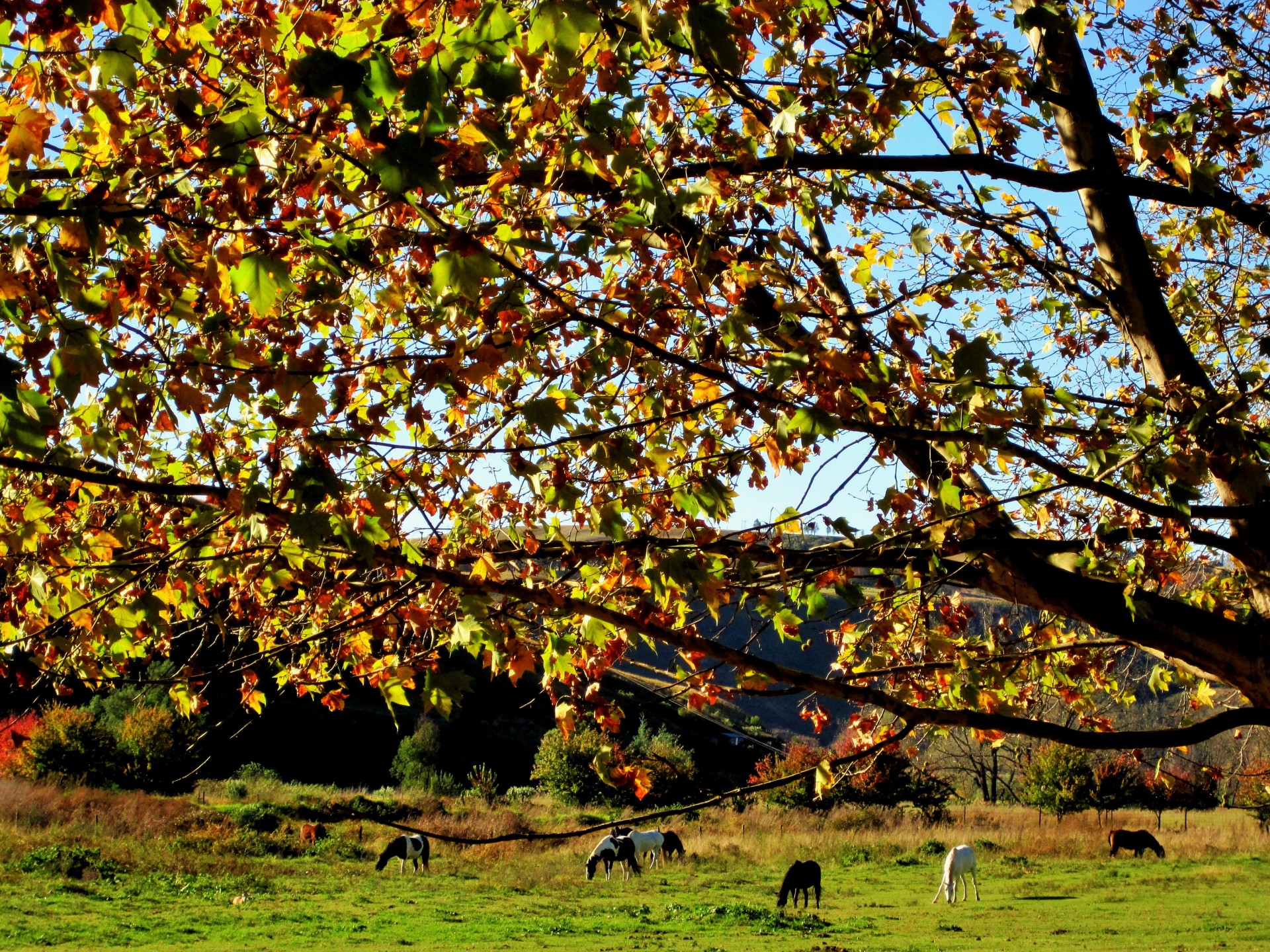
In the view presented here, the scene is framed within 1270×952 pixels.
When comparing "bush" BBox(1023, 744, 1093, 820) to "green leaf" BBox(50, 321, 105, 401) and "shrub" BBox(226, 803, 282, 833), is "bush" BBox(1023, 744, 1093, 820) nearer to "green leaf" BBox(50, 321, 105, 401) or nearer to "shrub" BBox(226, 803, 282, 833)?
"shrub" BBox(226, 803, 282, 833)

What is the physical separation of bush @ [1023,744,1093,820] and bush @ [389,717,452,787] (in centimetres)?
2084

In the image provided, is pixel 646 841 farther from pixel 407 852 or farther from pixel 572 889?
pixel 407 852

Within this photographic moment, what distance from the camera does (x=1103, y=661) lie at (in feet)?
21.8

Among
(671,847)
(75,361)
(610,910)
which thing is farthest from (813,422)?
(671,847)

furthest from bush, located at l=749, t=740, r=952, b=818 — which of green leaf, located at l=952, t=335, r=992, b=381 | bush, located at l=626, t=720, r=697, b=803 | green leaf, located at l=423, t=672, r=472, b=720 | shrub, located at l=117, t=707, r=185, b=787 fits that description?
green leaf, located at l=952, t=335, r=992, b=381

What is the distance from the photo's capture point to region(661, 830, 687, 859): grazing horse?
25781 millimetres

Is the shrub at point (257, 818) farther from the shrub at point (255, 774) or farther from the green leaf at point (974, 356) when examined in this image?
the green leaf at point (974, 356)

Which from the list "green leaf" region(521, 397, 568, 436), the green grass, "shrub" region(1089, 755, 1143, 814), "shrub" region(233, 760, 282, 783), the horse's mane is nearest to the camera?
"green leaf" region(521, 397, 568, 436)

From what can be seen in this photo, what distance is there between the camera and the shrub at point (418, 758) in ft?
117

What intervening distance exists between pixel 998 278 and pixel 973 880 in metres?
18.6

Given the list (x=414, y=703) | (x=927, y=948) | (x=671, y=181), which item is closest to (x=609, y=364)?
(x=671, y=181)

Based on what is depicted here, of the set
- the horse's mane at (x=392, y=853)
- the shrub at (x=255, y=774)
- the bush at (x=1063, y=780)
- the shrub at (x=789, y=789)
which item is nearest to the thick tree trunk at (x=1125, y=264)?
the horse's mane at (x=392, y=853)

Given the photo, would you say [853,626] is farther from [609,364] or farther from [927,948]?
[927,948]

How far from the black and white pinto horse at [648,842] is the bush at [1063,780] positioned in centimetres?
1613
